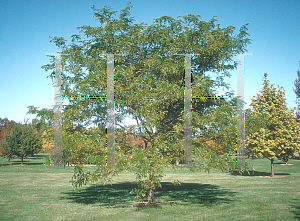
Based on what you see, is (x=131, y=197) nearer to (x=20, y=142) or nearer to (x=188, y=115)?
(x=188, y=115)

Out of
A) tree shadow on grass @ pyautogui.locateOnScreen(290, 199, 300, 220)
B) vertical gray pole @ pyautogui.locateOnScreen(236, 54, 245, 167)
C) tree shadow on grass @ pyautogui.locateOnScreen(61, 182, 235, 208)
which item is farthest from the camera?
tree shadow on grass @ pyautogui.locateOnScreen(61, 182, 235, 208)

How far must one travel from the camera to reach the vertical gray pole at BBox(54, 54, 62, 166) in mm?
8891

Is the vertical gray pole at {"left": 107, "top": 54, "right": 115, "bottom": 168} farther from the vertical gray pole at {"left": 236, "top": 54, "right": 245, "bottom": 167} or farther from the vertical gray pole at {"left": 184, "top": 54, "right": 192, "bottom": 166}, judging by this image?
the vertical gray pole at {"left": 236, "top": 54, "right": 245, "bottom": 167}

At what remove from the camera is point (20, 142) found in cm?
3588

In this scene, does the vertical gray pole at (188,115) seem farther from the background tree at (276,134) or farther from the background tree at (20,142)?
the background tree at (20,142)

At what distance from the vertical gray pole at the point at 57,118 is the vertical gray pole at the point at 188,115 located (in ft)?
13.5

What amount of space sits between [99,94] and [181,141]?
10.8 feet

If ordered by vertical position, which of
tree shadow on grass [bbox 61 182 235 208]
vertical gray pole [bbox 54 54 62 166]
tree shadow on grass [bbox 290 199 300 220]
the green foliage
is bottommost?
tree shadow on grass [bbox 61 182 235 208]

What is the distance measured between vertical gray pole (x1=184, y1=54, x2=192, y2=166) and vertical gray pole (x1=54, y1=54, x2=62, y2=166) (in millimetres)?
4116

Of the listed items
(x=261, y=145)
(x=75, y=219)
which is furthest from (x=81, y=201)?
(x=261, y=145)

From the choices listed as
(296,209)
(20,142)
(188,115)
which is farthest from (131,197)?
(20,142)

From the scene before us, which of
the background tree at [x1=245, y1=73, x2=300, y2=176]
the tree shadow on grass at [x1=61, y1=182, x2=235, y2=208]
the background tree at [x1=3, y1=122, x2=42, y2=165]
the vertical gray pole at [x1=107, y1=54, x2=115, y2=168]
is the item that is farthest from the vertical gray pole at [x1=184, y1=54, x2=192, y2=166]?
the background tree at [x1=3, y1=122, x2=42, y2=165]

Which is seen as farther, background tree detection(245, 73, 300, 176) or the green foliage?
background tree detection(245, 73, 300, 176)

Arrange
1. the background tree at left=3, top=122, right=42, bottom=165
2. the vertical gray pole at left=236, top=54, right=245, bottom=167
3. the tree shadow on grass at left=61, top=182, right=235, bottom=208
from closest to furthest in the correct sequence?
the vertical gray pole at left=236, top=54, right=245, bottom=167
the tree shadow on grass at left=61, top=182, right=235, bottom=208
the background tree at left=3, top=122, right=42, bottom=165
